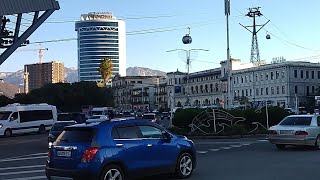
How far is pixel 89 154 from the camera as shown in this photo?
35.5 feet

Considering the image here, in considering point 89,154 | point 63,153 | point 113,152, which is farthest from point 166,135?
point 63,153

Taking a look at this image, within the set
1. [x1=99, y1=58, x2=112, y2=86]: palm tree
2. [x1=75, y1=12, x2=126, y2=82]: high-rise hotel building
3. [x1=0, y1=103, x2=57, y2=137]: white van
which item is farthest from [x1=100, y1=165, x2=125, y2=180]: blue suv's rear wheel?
[x1=99, y1=58, x2=112, y2=86]: palm tree

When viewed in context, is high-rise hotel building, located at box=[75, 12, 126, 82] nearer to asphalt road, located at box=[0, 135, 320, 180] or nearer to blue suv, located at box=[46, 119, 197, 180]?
asphalt road, located at box=[0, 135, 320, 180]

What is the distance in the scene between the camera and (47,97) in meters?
94.4

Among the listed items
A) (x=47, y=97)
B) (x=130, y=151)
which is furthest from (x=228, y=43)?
(x=47, y=97)

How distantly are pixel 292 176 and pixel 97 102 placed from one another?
91188 mm

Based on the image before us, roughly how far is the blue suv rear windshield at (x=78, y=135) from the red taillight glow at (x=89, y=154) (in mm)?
254

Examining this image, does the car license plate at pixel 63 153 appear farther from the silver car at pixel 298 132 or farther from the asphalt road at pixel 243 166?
A: the silver car at pixel 298 132

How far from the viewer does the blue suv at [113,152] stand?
10.9 m

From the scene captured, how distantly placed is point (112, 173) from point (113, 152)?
473 millimetres

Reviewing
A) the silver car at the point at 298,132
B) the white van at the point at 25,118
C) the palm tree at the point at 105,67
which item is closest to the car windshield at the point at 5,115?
the white van at the point at 25,118

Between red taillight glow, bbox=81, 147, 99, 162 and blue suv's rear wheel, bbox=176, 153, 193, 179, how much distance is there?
2817 mm

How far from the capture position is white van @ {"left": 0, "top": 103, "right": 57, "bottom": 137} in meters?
44.1

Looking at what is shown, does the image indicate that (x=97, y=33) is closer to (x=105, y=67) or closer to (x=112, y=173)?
(x=105, y=67)
